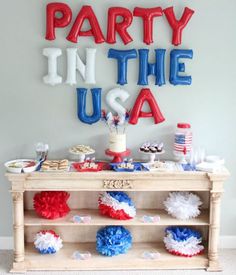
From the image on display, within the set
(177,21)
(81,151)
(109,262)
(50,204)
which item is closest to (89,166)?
(81,151)

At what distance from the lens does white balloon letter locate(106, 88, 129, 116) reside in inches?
148

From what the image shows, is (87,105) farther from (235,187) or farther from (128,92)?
(235,187)

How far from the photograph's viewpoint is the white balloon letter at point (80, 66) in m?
3.70

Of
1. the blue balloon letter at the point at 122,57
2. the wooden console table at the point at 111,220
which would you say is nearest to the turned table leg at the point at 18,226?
the wooden console table at the point at 111,220

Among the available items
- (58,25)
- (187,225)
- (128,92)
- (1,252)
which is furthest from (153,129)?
(1,252)

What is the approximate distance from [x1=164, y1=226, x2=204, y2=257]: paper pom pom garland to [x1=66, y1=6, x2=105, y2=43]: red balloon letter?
1436mm

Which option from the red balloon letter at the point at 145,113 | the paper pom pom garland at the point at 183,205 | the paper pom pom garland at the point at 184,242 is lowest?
the paper pom pom garland at the point at 184,242

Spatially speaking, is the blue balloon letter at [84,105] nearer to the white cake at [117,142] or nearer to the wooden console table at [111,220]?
the white cake at [117,142]

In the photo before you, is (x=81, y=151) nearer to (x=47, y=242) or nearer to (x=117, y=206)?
(x=117, y=206)

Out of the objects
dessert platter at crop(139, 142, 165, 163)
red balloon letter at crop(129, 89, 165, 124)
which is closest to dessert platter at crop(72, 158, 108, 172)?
dessert platter at crop(139, 142, 165, 163)

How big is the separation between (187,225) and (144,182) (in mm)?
479

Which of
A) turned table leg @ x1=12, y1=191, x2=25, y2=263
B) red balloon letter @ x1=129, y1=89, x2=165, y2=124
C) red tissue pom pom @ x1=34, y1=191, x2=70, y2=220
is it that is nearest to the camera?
turned table leg @ x1=12, y1=191, x2=25, y2=263

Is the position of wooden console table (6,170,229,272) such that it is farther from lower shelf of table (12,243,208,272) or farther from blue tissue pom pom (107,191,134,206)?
blue tissue pom pom (107,191,134,206)

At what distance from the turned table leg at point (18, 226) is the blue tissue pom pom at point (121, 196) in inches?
24.1
